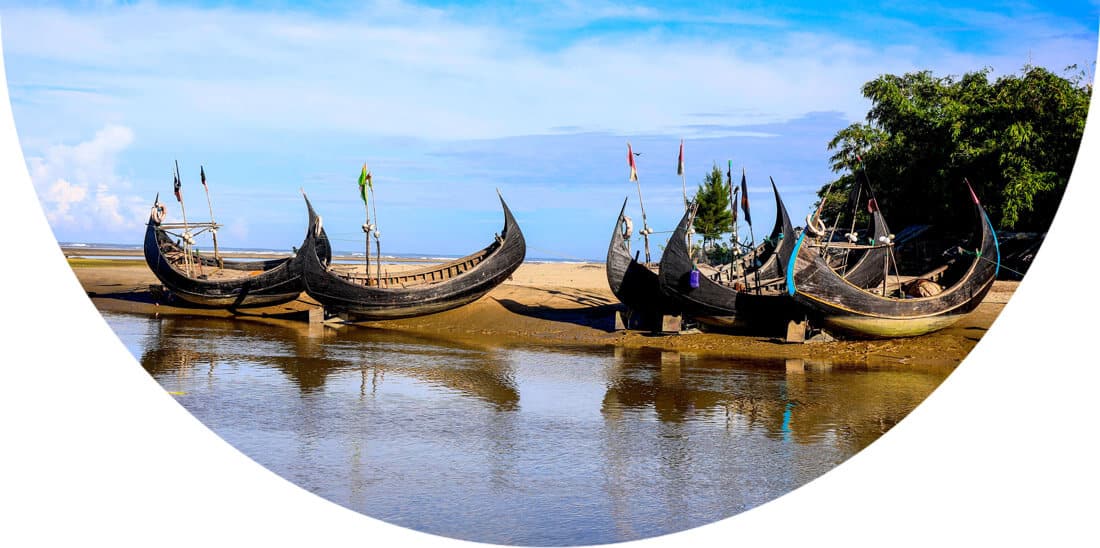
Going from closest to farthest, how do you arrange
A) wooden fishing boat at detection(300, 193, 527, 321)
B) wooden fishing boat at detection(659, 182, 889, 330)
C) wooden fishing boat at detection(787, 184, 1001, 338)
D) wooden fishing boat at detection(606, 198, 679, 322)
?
wooden fishing boat at detection(787, 184, 1001, 338)
wooden fishing boat at detection(659, 182, 889, 330)
wooden fishing boat at detection(606, 198, 679, 322)
wooden fishing boat at detection(300, 193, 527, 321)

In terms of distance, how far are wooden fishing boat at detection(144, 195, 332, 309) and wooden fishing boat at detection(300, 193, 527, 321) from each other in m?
1.15

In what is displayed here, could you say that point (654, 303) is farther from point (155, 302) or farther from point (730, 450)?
point (155, 302)

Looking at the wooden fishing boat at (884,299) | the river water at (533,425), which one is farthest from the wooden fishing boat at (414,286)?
the wooden fishing boat at (884,299)

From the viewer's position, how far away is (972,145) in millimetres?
22453

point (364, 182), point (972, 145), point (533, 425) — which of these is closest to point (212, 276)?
point (364, 182)

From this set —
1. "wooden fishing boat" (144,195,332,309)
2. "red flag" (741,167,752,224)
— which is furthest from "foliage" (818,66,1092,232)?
"wooden fishing boat" (144,195,332,309)

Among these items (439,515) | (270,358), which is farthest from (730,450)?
(270,358)

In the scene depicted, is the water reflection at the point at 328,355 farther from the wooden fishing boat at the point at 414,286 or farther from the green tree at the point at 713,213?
the green tree at the point at 713,213

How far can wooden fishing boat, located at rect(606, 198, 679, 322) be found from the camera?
723 inches

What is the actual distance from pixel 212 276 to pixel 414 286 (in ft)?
22.8

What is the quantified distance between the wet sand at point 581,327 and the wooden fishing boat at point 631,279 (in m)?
0.68

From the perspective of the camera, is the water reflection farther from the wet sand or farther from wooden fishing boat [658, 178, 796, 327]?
wooden fishing boat [658, 178, 796, 327]

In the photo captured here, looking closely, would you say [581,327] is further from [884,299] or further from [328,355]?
[884,299]

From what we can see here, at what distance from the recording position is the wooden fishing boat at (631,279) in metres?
18.4
